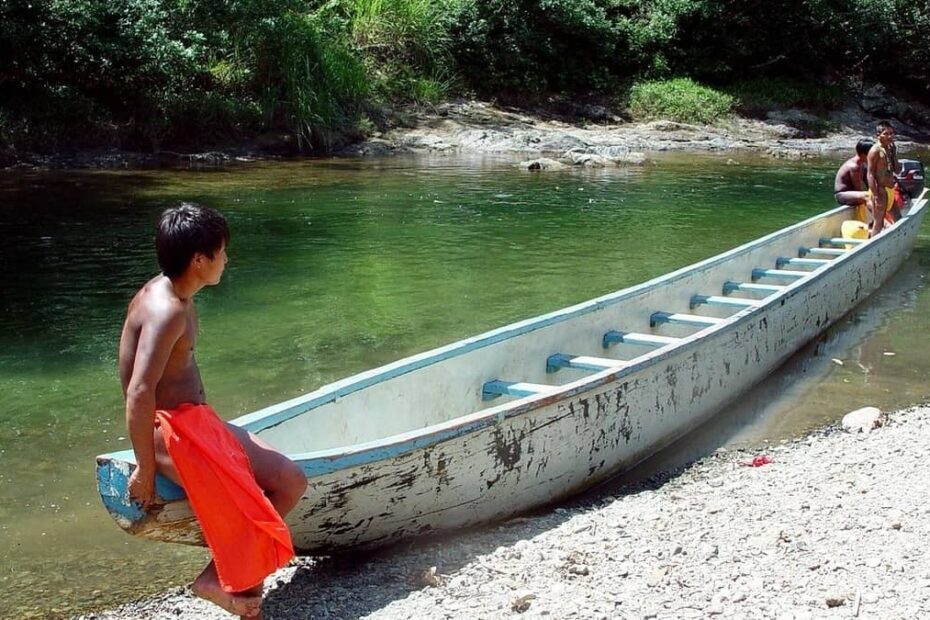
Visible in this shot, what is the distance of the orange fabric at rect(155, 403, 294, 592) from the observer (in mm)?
3158

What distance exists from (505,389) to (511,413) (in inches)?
42.2

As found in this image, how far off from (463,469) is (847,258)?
5449mm

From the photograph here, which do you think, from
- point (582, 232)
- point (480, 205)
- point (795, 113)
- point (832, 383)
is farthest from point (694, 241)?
point (795, 113)

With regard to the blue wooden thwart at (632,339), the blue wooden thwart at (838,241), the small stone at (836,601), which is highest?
the blue wooden thwart at (838,241)

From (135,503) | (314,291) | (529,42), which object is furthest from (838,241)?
(529,42)

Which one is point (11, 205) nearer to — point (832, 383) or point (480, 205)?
point (480, 205)

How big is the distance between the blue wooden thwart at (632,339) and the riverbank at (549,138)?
1482 cm

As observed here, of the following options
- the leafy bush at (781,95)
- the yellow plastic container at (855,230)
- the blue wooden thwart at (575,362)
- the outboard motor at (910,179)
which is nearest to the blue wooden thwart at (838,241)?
the yellow plastic container at (855,230)

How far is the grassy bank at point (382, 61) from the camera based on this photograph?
19875 millimetres

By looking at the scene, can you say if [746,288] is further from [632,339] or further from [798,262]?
[632,339]

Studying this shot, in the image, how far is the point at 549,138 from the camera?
2367 cm

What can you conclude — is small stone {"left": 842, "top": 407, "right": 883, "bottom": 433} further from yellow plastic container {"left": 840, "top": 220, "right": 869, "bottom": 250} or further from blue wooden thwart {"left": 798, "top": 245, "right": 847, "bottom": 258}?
yellow plastic container {"left": 840, "top": 220, "right": 869, "bottom": 250}

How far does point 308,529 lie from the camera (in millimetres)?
3867

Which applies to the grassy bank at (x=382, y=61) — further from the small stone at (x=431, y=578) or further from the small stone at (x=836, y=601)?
the small stone at (x=836, y=601)
